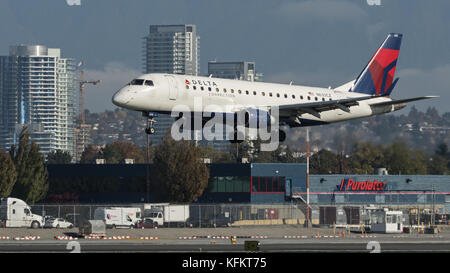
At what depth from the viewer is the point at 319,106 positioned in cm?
8269

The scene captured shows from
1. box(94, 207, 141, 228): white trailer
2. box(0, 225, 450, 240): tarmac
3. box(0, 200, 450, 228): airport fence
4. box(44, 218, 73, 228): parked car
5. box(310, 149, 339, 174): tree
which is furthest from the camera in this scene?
box(310, 149, 339, 174): tree

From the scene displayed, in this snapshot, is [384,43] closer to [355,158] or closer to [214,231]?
[214,231]

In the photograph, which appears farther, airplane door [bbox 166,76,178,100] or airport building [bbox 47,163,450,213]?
airport building [bbox 47,163,450,213]

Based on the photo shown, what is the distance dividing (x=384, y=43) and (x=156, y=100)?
34.9m

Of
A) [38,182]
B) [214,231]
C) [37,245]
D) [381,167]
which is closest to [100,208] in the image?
[214,231]

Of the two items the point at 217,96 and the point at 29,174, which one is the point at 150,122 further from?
the point at 29,174

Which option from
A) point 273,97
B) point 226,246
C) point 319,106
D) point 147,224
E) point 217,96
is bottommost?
point 226,246

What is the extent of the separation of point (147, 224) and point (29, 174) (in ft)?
121

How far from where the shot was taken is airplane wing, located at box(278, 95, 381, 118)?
8169 cm

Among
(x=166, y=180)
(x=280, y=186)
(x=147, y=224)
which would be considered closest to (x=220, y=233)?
(x=147, y=224)

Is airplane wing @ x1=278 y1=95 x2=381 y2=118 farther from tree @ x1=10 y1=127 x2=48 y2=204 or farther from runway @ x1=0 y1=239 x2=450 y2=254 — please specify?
tree @ x1=10 y1=127 x2=48 y2=204

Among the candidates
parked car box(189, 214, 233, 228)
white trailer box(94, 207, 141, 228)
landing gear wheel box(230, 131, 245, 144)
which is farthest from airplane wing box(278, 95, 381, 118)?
white trailer box(94, 207, 141, 228)

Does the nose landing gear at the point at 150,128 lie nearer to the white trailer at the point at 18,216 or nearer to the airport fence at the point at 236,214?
the airport fence at the point at 236,214

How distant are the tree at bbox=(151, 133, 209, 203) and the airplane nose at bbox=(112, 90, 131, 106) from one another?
2204 inches
